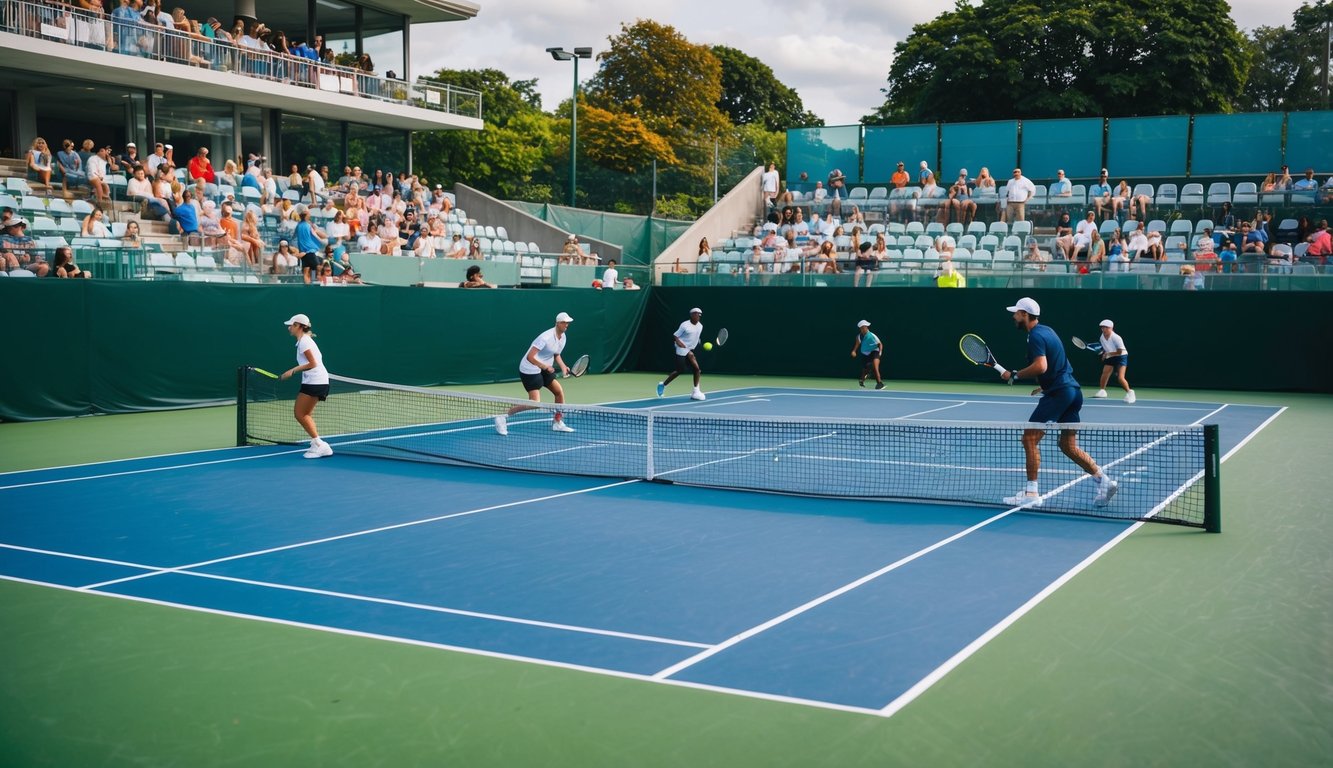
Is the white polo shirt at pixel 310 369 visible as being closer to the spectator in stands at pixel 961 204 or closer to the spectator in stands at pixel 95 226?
the spectator in stands at pixel 95 226

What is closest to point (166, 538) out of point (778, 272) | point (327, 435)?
point (327, 435)

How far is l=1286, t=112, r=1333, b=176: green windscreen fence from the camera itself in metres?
29.3

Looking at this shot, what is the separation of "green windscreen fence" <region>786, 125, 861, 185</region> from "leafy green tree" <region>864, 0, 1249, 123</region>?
1457cm

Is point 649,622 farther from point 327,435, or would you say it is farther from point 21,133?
point 21,133

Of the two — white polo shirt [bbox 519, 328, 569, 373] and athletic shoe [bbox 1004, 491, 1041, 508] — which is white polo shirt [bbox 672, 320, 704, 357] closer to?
white polo shirt [bbox 519, 328, 569, 373]

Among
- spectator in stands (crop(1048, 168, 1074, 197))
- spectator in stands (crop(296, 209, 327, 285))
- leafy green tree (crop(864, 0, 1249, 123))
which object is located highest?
leafy green tree (crop(864, 0, 1249, 123))

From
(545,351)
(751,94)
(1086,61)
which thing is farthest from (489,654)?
(751,94)

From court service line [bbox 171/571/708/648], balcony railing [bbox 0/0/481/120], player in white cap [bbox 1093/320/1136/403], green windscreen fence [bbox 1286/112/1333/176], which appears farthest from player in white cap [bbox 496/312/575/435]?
green windscreen fence [bbox 1286/112/1333/176]

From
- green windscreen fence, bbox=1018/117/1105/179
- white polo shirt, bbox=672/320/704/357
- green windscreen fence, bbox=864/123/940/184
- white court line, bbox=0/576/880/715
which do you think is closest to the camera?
white court line, bbox=0/576/880/715

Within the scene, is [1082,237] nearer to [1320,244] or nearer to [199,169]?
[1320,244]

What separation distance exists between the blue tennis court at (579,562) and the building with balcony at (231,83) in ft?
54.0

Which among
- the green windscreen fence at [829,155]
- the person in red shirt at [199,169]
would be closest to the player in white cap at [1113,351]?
the green windscreen fence at [829,155]

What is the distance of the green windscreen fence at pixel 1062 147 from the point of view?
32.0 m

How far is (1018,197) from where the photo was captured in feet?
97.0
